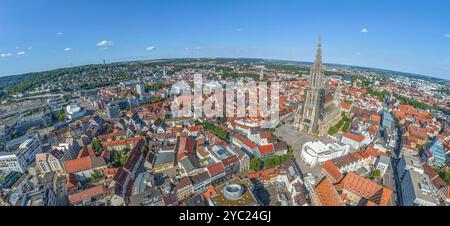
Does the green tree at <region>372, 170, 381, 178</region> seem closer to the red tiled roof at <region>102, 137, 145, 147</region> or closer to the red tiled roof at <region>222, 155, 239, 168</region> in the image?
the red tiled roof at <region>222, 155, 239, 168</region>

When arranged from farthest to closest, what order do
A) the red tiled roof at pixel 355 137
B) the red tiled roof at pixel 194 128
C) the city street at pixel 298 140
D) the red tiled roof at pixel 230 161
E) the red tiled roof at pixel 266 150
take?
the red tiled roof at pixel 194 128
the red tiled roof at pixel 355 137
the red tiled roof at pixel 266 150
the city street at pixel 298 140
the red tiled roof at pixel 230 161

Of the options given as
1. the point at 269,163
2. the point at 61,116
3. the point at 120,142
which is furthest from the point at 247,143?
the point at 61,116

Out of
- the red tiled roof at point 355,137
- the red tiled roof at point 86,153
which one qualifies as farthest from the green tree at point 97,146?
the red tiled roof at point 355,137

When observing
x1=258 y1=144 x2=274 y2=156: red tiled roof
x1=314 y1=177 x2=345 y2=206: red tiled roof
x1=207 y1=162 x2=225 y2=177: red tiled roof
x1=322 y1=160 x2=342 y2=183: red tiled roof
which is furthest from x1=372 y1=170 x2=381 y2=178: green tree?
x1=207 y1=162 x2=225 y2=177: red tiled roof

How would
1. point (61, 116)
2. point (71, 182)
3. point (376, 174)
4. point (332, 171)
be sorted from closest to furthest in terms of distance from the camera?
point (71, 182)
point (332, 171)
point (376, 174)
point (61, 116)

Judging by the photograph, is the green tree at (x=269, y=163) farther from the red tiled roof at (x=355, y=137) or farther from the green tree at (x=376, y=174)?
the red tiled roof at (x=355, y=137)

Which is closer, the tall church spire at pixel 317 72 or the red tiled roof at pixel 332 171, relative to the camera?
the red tiled roof at pixel 332 171

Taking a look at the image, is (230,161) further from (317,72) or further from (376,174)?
(317,72)
